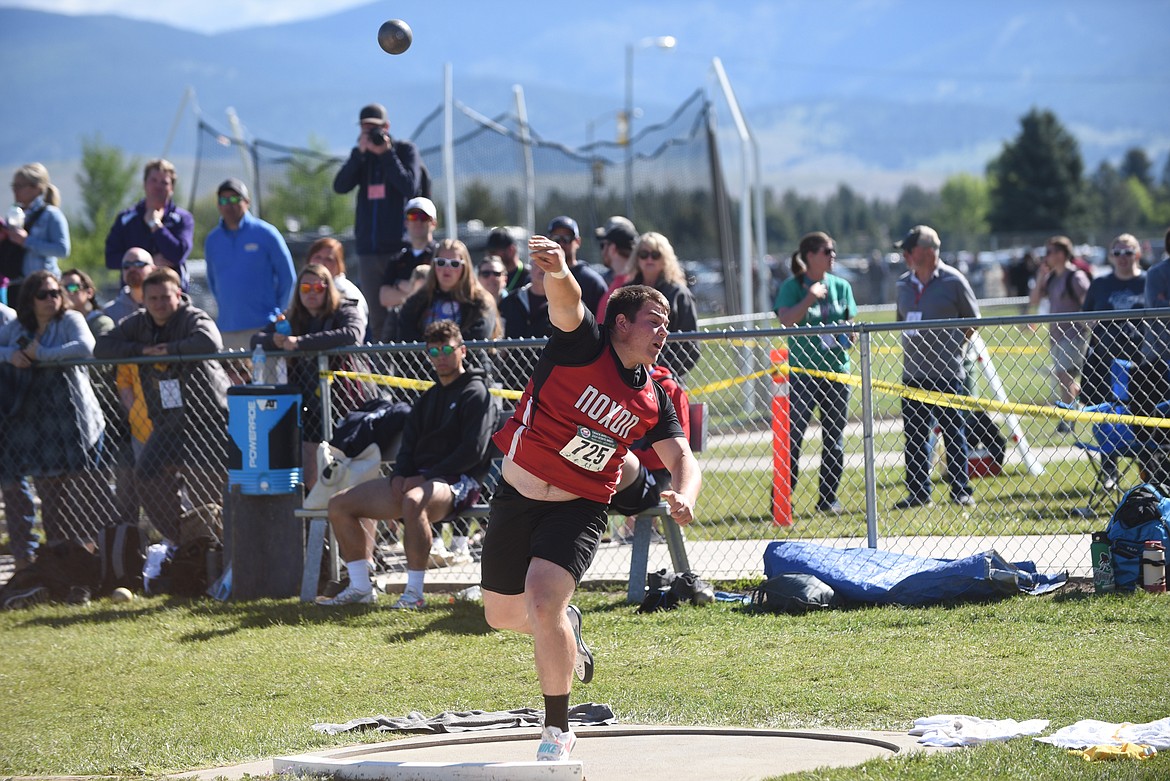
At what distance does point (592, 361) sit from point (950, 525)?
5.11 metres

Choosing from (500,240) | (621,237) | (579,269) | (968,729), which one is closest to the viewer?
(968,729)

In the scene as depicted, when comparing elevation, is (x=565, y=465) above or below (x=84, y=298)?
below

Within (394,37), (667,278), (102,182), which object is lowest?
(667,278)

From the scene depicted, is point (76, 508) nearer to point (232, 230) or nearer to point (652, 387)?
point (232, 230)

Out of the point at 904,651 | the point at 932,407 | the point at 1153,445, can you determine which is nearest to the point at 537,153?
the point at 932,407

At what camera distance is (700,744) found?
5.21 meters

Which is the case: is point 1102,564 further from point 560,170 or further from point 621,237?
point 560,170

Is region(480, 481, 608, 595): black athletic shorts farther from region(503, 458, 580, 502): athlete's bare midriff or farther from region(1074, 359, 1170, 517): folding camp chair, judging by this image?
region(1074, 359, 1170, 517): folding camp chair

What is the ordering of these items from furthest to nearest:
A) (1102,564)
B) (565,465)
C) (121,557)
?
1. (121,557)
2. (1102,564)
3. (565,465)

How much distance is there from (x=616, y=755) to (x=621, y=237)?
609 centimetres

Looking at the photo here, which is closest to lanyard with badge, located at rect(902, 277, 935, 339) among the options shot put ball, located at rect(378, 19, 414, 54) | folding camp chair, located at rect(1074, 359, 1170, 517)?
folding camp chair, located at rect(1074, 359, 1170, 517)

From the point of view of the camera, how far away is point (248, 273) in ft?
36.1

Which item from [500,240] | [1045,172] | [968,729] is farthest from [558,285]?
[1045,172]

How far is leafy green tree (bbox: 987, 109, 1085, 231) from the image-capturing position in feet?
324
